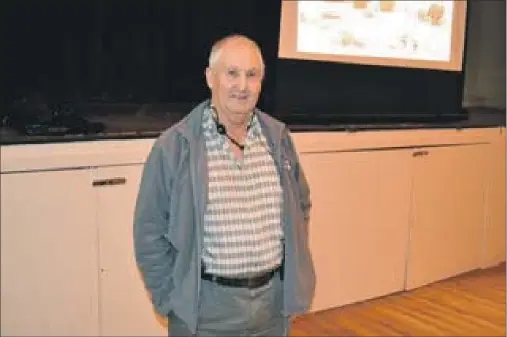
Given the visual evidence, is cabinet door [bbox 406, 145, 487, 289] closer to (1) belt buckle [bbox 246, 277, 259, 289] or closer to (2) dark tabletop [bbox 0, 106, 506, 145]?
(2) dark tabletop [bbox 0, 106, 506, 145]

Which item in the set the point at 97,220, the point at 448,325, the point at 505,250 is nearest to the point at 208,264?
the point at 97,220

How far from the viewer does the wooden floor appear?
2.71 meters

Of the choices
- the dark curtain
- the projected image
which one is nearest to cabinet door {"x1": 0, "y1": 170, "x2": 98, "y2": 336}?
the dark curtain

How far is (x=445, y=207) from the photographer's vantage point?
3.32 meters

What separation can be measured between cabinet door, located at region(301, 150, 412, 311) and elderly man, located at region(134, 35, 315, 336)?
1239 millimetres

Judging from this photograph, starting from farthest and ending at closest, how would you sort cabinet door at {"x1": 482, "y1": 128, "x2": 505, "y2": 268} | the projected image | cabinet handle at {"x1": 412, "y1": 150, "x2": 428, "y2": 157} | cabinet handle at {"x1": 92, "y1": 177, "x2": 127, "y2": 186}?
1. cabinet door at {"x1": 482, "y1": 128, "x2": 505, "y2": 268}
2. cabinet handle at {"x1": 412, "y1": 150, "x2": 428, "y2": 157}
3. the projected image
4. cabinet handle at {"x1": 92, "y1": 177, "x2": 127, "y2": 186}

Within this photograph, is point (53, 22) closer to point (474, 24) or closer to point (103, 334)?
point (103, 334)

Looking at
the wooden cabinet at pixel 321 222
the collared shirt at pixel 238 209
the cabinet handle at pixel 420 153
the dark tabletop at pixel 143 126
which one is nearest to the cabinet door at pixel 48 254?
the wooden cabinet at pixel 321 222

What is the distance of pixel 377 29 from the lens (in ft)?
10.5

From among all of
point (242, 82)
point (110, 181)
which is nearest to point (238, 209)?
point (242, 82)

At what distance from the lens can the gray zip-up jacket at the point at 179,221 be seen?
1.39 meters

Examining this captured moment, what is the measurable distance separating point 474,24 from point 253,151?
3043 mm

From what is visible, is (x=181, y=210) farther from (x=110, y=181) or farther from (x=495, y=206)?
(x=495, y=206)

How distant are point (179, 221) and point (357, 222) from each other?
1.68 m
